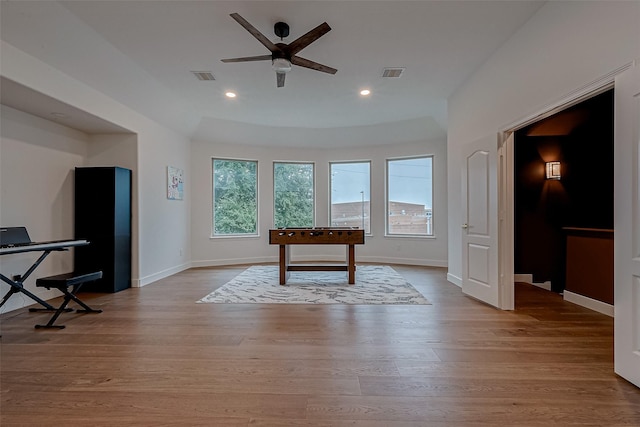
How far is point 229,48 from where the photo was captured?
3.57 metres

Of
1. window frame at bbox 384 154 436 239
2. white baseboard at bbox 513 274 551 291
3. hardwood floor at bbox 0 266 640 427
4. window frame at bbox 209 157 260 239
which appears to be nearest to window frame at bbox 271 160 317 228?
window frame at bbox 209 157 260 239

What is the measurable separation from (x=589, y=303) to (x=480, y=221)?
1.54 meters

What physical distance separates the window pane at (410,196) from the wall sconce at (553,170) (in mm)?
2360

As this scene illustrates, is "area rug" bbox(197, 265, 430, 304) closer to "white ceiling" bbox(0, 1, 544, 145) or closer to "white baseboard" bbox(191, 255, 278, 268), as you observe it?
"white baseboard" bbox(191, 255, 278, 268)

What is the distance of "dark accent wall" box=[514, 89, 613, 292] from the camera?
4273 mm

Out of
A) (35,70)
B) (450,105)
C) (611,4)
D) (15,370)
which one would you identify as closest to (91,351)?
(15,370)

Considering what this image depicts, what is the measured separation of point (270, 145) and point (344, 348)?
570 cm

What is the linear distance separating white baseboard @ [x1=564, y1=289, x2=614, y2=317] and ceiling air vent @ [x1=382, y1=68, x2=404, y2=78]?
12.0 ft

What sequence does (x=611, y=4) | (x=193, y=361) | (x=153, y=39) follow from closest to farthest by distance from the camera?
1. (x=611, y=4)
2. (x=193, y=361)
3. (x=153, y=39)

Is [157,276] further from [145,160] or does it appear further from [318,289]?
[318,289]

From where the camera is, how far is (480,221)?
388cm

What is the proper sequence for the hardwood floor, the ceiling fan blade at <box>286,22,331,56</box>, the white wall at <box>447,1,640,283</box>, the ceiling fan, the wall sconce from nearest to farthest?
the hardwood floor, the white wall at <box>447,1,640,283</box>, the ceiling fan blade at <box>286,22,331,56</box>, the ceiling fan, the wall sconce

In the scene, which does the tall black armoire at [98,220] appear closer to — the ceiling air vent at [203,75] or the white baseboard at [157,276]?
the white baseboard at [157,276]

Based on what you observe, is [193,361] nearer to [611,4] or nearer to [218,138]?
[611,4]
